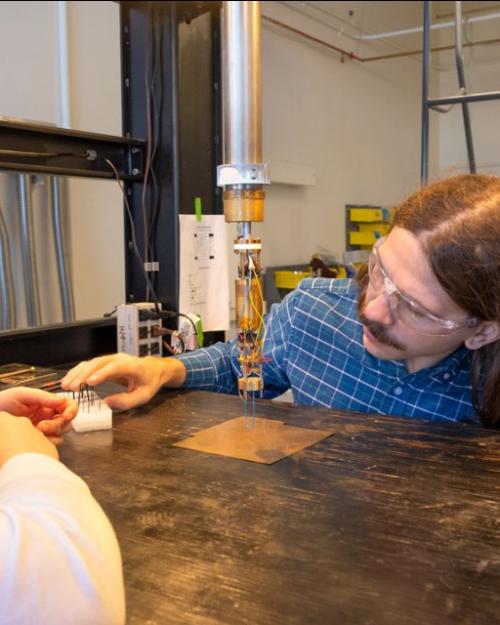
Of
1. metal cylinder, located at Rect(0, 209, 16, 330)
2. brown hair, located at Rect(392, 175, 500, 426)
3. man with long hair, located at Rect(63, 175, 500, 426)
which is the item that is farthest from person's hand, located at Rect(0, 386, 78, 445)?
metal cylinder, located at Rect(0, 209, 16, 330)

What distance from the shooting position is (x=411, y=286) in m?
0.99

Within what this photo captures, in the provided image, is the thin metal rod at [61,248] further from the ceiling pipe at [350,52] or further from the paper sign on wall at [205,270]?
the ceiling pipe at [350,52]

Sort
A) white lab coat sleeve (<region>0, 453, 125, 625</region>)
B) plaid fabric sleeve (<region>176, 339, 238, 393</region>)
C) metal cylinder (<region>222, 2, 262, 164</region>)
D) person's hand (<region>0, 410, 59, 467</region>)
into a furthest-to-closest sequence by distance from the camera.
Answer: plaid fabric sleeve (<region>176, 339, 238, 393</region>) → metal cylinder (<region>222, 2, 262, 164</region>) → person's hand (<region>0, 410, 59, 467</region>) → white lab coat sleeve (<region>0, 453, 125, 625</region>)

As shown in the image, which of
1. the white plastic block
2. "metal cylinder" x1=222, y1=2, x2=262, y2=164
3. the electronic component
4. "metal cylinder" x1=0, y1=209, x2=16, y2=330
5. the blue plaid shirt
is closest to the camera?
"metal cylinder" x1=222, y1=2, x2=262, y2=164

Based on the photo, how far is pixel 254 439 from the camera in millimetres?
902

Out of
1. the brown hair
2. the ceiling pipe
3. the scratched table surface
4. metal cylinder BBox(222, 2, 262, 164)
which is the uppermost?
the ceiling pipe

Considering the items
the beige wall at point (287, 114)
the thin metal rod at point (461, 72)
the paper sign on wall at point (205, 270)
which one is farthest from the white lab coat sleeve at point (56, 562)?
the thin metal rod at point (461, 72)

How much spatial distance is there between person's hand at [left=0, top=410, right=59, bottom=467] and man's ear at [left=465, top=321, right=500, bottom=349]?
68 cm

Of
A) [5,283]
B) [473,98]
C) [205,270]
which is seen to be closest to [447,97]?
[473,98]

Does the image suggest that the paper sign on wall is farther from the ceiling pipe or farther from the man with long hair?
the ceiling pipe

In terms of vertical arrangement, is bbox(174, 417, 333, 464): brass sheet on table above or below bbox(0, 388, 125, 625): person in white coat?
below

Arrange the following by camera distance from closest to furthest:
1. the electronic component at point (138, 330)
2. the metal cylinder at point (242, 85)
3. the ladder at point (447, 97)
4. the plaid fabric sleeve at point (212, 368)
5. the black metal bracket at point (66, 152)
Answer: the metal cylinder at point (242, 85)
the plaid fabric sleeve at point (212, 368)
the black metal bracket at point (66, 152)
the electronic component at point (138, 330)
the ladder at point (447, 97)

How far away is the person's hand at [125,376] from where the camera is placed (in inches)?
40.9

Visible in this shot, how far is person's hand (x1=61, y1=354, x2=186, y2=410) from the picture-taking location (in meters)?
1.04
